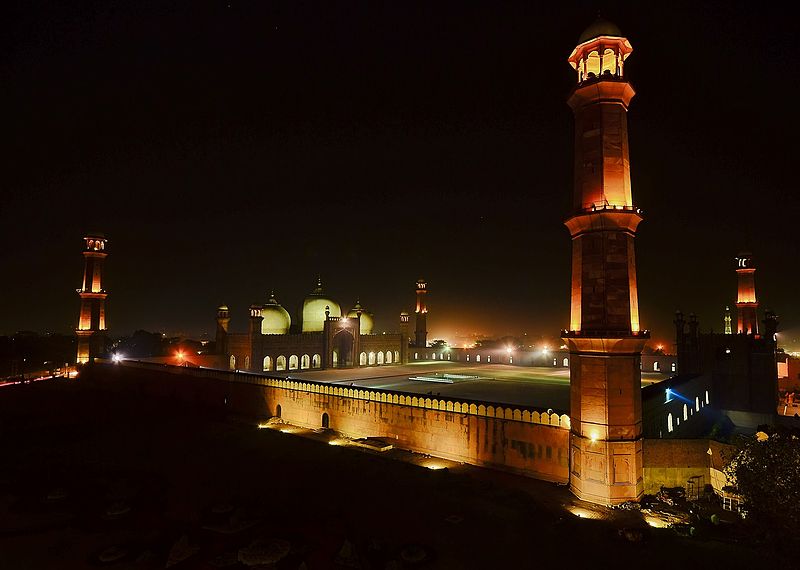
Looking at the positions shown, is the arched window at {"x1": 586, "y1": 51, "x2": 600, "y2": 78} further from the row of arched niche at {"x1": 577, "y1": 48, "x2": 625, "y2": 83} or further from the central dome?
the central dome

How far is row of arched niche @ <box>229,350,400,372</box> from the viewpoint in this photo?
1720 inches

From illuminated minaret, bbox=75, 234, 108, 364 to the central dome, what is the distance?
1913 cm

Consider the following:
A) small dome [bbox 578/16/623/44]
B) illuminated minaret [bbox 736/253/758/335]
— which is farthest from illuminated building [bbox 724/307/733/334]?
small dome [bbox 578/16/623/44]

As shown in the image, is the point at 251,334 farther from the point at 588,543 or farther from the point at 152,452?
the point at 588,543

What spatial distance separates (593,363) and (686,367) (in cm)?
2155

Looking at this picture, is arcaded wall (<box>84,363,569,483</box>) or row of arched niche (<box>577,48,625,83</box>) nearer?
row of arched niche (<box>577,48,625,83</box>)

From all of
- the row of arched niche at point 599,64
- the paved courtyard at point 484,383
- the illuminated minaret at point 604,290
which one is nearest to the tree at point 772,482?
the illuminated minaret at point 604,290

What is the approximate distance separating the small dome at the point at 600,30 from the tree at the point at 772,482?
14.2 meters

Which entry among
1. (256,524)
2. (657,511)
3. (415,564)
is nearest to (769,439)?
(657,511)

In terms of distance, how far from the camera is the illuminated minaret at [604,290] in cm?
1559

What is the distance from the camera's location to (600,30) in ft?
55.4

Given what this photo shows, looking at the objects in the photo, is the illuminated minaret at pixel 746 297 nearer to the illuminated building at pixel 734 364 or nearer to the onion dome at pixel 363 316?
the illuminated building at pixel 734 364

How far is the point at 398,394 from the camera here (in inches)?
894

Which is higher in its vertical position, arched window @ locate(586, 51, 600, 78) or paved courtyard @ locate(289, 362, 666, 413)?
arched window @ locate(586, 51, 600, 78)
